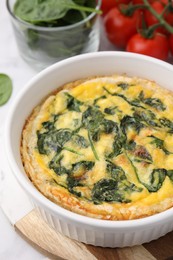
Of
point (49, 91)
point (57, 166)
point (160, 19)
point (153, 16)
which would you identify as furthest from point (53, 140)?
point (153, 16)

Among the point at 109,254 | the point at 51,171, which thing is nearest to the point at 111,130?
the point at 51,171

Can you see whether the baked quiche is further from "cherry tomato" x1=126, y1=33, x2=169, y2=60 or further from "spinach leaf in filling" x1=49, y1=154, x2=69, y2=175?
"cherry tomato" x1=126, y1=33, x2=169, y2=60

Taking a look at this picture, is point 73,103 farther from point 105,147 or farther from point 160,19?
point 160,19

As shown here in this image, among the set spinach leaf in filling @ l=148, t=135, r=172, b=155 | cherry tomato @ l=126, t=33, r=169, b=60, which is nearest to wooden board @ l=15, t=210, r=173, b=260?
spinach leaf in filling @ l=148, t=135, r=172, b=155

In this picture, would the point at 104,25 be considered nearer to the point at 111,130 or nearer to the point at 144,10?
the point at 144,10

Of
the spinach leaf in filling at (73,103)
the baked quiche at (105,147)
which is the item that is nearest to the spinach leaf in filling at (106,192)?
the baked quiche at (105,147)
